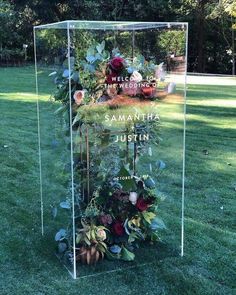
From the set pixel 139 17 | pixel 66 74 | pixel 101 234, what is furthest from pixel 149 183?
pixel 139 17

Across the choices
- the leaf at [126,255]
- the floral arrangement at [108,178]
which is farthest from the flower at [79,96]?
the leaf at [126,255]

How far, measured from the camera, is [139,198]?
10.1ft

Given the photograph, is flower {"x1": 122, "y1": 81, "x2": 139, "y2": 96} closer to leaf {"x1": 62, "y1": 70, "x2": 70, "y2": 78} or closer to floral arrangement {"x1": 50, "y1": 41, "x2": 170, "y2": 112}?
floral arrangement {"x1": 50, "y1": 41, "x2": 170, "y2": 112}

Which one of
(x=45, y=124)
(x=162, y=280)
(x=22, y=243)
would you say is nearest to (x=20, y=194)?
(x=22, y=243)

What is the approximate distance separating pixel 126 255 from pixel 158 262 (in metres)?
0.22

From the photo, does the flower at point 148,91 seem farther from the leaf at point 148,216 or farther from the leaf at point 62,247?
the leaf at point 62,247

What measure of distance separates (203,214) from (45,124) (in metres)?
1.60

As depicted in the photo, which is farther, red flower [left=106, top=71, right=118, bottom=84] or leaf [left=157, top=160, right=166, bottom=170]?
leaf [left=157, top=160, right=166, bottom=170]

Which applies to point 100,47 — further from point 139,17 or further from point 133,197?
point 139,17

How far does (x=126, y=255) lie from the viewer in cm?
301

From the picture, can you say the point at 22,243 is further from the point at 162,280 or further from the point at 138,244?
the point at 162,280

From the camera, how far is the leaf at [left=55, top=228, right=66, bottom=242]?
307 cm

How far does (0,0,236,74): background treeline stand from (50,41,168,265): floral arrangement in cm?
2163

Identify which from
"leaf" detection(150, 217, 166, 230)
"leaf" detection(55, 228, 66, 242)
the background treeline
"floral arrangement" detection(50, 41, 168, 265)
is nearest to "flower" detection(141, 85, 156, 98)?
"floral arrangement" detection(50, 41, 168, 265)
